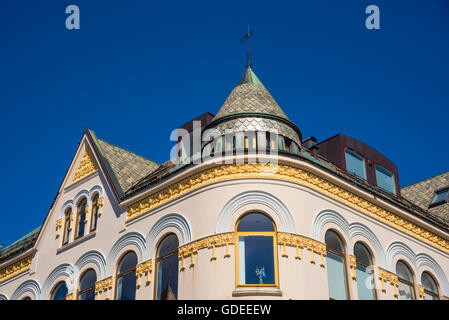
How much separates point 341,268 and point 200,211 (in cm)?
581

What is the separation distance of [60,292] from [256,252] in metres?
10.3

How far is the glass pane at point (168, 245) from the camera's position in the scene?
29281mm

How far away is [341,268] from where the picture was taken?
2906 centimetres

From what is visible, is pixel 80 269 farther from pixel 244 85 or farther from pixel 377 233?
pixel 377 233

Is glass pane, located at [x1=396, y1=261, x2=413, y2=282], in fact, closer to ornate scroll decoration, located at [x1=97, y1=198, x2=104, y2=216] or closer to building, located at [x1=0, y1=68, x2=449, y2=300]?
building, located at [x1=0, y1=68, x2=449, y2=300]

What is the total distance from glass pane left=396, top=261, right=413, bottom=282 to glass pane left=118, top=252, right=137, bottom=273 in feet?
35.7

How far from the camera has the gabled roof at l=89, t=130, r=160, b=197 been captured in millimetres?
33688

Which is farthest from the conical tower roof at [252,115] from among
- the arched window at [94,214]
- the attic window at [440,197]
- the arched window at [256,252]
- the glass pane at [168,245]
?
the attic window at [440,197]

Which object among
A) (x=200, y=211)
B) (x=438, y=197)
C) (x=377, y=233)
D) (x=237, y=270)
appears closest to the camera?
(x=237, y=270)

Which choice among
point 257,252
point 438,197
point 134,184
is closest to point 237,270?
point 257,252

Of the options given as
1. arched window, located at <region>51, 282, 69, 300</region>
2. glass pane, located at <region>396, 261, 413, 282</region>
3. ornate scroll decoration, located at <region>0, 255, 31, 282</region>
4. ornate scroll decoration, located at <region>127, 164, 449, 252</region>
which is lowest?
arched window, located at <region>51, 282, 69, 300</region>

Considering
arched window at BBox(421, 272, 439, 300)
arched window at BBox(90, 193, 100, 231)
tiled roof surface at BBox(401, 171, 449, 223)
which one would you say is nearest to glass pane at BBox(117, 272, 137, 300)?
arched window at BBox(90, 193, 100, 231)
